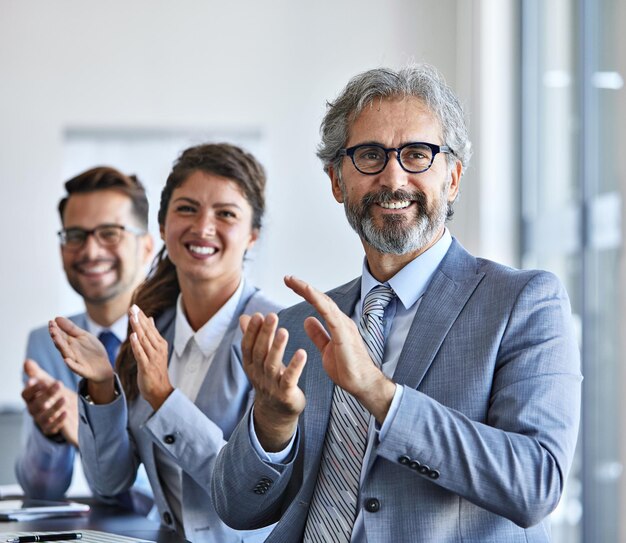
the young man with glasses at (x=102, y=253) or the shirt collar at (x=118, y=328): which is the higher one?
the young man with glasses at (x=102, y=253)

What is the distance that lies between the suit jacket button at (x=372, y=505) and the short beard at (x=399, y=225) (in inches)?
19.4

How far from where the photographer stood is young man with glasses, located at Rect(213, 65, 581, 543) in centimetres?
166

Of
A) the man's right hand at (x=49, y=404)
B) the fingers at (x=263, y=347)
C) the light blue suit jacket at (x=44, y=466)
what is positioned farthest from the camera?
the light blue suit jacket at (x=44, y=466)

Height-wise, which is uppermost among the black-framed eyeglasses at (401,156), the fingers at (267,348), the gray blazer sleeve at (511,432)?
the black-framed eyeglasses at (401,156)

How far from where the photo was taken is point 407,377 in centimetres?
182

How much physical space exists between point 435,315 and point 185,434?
2.64 feet

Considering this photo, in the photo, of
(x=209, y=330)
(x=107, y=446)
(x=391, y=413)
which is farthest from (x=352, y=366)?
(x=107, y=446)

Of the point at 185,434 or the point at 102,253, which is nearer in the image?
the point at 185,434

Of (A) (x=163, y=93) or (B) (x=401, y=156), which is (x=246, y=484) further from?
(A) (x=163, y=93)

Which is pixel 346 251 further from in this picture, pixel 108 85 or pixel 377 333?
pixel 377 333

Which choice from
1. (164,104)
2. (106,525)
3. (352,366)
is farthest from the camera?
(164,104)

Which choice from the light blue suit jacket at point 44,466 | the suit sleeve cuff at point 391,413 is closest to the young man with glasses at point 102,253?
the light blue suit jacket at point 44,466

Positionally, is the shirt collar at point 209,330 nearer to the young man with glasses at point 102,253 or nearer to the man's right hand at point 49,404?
the man's right hand at point 49,404

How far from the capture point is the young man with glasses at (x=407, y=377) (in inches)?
65.4
